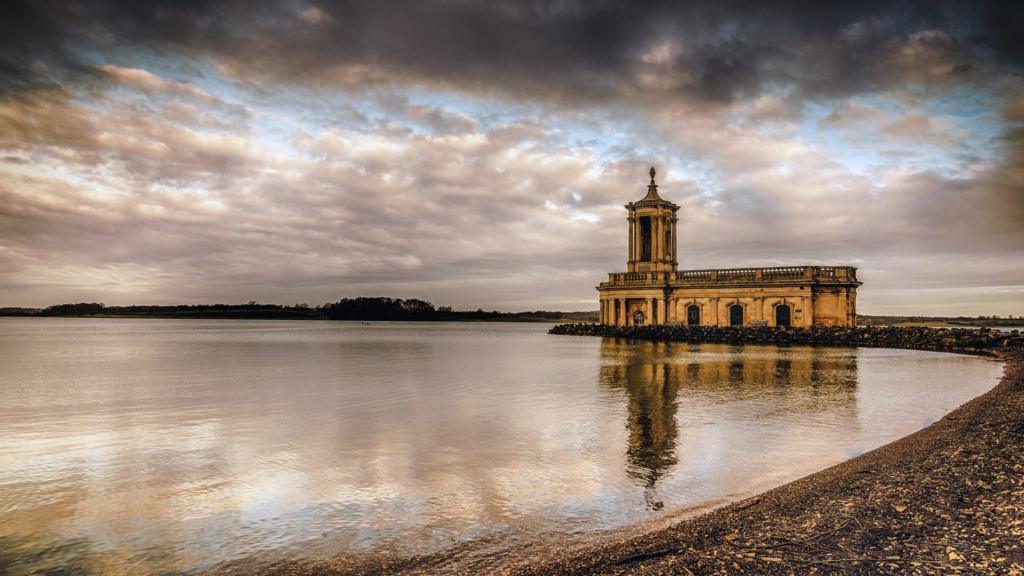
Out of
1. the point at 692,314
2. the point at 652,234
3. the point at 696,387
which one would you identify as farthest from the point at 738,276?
the point at 696,387

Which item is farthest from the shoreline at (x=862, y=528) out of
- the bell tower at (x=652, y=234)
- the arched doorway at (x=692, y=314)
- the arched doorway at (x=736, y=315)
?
the bell tower at (x=652, y=234)

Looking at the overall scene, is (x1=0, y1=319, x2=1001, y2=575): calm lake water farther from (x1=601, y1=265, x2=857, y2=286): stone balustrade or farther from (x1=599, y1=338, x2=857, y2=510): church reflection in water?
(x1=601, y1=265, x2=857, y2=286): stone balustrade

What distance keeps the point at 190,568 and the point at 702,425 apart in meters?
11.5

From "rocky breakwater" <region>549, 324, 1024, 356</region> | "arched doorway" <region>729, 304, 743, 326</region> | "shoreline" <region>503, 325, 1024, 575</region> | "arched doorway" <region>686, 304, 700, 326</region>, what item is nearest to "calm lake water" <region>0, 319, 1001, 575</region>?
"shoreline" <region>503, 325, 1024, 575</region>

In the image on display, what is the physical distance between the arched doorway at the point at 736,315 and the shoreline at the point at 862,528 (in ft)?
163

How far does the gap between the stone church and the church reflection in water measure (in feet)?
53.7

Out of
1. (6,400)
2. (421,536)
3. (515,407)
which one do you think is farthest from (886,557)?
(6,400)

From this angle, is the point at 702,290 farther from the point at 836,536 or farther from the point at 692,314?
the point at 836,536

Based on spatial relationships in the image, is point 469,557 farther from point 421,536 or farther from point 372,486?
point 372,486

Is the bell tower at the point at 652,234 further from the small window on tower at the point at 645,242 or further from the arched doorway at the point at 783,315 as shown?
the arched doorway at the point at 783,315

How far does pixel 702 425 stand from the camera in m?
15.1

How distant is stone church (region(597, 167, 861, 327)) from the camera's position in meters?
54.8

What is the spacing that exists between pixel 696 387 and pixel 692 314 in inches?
1572

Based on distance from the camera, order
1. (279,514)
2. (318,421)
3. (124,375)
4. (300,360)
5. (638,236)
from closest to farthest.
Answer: (279,514) → (318,421) → (124,375) → (300,360) → (638,236)
